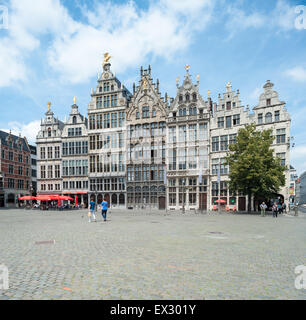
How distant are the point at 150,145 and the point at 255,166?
2343 cm

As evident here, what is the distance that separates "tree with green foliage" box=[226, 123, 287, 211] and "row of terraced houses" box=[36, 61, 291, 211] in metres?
8.25

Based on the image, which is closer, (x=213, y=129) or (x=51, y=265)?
(x=51, y=265)

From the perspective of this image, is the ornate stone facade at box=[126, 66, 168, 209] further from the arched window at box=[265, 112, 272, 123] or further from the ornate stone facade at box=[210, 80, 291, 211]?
the arched window at box=[265, 112, 272, 123]

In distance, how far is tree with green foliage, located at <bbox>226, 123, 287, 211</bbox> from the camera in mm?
31938

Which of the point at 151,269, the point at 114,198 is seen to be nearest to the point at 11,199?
the point at 114,198

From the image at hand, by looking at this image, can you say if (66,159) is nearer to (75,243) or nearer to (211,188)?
(211,188)

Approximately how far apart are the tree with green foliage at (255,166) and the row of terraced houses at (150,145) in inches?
325

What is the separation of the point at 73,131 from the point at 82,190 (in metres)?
13.3

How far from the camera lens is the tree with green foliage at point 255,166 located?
31.9 metres

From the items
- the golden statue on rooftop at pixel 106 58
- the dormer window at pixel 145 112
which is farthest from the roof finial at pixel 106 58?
the dormer window at pixel 145 112

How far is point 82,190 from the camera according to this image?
56531mm

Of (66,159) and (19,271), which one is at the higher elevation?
(66,159)

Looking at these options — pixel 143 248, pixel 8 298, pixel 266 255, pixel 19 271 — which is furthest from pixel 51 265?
pixel 266 255
